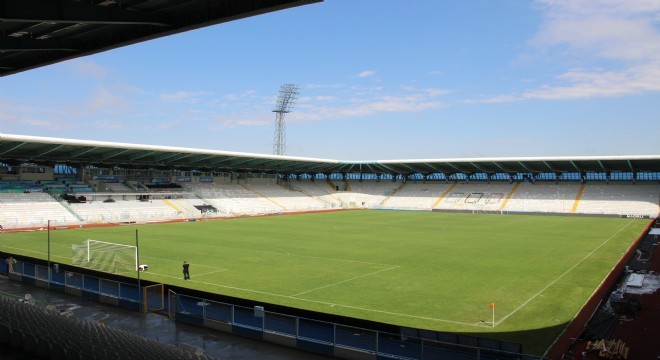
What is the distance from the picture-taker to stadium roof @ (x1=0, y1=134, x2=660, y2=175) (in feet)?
186

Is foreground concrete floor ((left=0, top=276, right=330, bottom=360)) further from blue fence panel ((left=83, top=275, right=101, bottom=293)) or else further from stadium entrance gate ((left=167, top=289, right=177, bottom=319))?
blue fence panel ((left=83, top=275, right=101, bottom=293))

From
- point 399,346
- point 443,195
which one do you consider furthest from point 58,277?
point 443,195

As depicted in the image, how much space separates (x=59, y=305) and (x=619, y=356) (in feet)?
62.1

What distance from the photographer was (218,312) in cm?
1670

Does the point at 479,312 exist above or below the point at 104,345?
below

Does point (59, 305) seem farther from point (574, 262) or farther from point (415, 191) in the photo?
point (415, 191)

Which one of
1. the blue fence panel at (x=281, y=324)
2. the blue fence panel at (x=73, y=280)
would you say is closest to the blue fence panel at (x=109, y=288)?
the blue fence panel at (x=73, y=280)

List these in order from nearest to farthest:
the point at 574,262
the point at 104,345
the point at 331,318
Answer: the point at 104,345
the point at 331,318
the point at 574,262

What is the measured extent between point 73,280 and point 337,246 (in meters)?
20.8

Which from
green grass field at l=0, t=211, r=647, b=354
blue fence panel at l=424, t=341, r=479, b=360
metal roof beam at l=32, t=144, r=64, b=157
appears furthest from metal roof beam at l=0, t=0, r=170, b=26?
metal roof beam at l=32, t=144, r=64, b=157

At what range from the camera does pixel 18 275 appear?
2350 cm

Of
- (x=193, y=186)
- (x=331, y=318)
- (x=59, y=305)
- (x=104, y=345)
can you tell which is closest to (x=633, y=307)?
(x=331, y=318)

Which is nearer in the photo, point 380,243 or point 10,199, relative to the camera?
point 380,243

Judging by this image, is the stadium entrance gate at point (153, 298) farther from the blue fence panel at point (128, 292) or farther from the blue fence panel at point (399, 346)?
the blue fence panel at point (399, 346)
